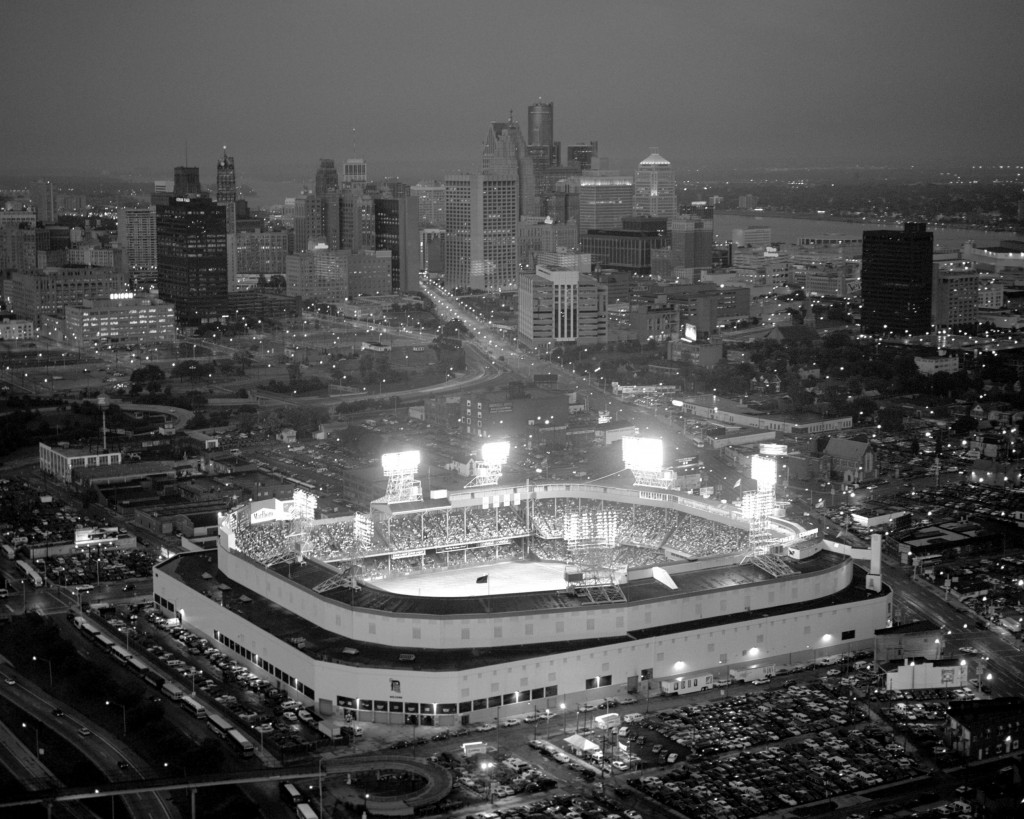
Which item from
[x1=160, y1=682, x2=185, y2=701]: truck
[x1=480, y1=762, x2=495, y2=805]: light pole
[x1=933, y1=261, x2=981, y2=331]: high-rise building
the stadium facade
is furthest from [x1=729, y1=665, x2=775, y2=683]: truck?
[x1=933, y1=261, x2=981, y2=331]: high-rise building

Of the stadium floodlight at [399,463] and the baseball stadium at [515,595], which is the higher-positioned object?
the stadium floodlight at [399,463]

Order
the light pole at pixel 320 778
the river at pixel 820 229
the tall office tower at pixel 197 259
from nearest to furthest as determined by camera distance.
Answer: the light pole at pixel 320 778 < the tall office tower at pixel 197 259 < the river at pixel 820 229

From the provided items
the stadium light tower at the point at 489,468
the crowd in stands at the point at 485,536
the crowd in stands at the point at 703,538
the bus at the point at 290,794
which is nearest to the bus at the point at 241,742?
the bus at the point at 290,794

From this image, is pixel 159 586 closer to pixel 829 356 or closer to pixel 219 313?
pixel 829 356


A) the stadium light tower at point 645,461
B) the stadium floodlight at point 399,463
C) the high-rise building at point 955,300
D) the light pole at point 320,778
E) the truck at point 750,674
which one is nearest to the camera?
the light pole at point 320,778

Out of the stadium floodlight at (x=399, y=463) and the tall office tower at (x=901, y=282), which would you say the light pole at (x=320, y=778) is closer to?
the stadium floodlight at (x=399, y=463)

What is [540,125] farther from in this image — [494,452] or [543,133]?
[494,452]
